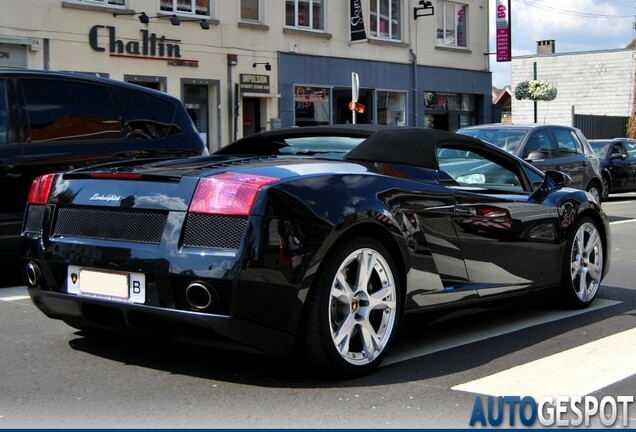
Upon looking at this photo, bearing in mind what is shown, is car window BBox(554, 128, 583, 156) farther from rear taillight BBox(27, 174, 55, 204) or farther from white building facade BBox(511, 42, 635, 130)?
white building facade BBox(511, 42, 635, 130)

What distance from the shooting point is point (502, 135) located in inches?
538

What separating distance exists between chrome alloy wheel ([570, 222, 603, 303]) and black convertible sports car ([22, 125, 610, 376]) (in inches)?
41.5

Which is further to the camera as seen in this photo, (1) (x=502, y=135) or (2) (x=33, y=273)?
(1) (x=502, y=135)

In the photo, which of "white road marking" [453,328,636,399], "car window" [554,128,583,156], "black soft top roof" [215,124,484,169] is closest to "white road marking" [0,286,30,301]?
"black soft top roof" [215,124,484,169]

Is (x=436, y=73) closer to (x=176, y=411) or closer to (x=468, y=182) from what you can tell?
(x=468, y=182)

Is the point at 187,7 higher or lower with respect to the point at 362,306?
higher

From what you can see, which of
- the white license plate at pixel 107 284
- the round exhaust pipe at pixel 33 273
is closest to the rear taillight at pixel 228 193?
the white license plate at pixel 107 284

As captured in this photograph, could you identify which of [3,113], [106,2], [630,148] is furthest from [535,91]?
[3,113]

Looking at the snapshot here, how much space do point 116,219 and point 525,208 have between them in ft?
9.70

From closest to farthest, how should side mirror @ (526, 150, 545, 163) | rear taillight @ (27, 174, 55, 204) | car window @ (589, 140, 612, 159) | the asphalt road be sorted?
the asphalt road
rear taillight @ (27, 174, 55, 204)
side mirror @ (526, 150, 545, 163)
car window @ (589, 140, 612, 159)

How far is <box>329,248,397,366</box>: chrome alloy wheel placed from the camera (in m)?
4.72

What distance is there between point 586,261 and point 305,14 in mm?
20633

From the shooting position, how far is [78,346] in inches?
217

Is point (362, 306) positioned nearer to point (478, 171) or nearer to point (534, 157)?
point (478, 171)
